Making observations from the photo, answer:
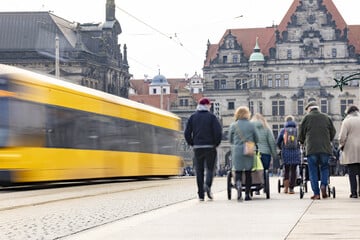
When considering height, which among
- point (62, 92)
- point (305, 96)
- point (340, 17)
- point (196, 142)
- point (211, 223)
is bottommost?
point (211, 223)

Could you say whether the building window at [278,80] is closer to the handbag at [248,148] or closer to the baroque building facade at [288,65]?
the baroque building facade at [288,65]

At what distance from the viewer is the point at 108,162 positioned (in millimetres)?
23375

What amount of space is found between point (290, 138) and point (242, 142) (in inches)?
79.5

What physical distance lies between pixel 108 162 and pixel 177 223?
1420 cm

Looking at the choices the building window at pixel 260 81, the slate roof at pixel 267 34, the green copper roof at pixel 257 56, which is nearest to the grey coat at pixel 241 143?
the slate roof at pixel 267 34

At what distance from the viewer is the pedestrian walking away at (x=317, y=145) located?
1379cm

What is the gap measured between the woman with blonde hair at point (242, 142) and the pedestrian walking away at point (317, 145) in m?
0.85

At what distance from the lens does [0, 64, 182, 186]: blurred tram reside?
1791 centimetres

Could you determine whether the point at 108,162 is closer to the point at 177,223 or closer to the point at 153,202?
the point at 153,202

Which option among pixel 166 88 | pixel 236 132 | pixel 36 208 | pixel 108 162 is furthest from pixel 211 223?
pixel 166 88

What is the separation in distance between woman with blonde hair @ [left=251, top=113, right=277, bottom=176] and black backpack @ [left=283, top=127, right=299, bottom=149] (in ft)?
0.80

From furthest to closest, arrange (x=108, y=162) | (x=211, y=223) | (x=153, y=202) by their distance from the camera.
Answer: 1. (x=108, y=162)
2. (x=153, y=202)
3. (x=211, y=223)

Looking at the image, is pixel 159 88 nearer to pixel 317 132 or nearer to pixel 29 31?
pixel 29 31

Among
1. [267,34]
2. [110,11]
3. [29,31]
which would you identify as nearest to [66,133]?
[29,31]
